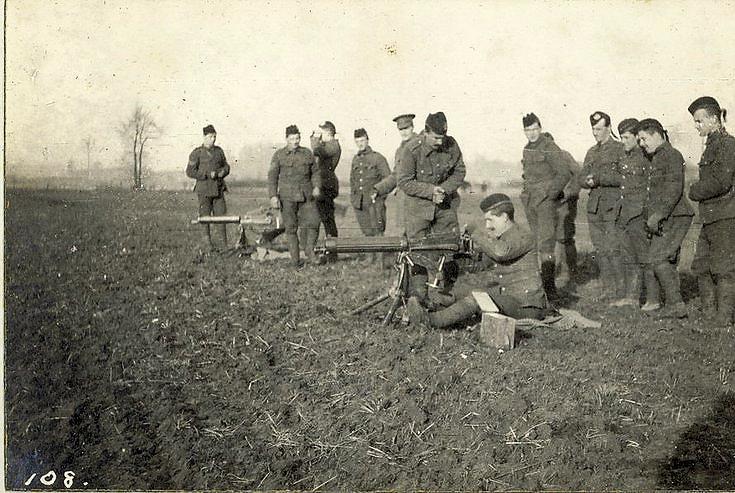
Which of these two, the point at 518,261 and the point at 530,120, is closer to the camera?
the point at 518,261

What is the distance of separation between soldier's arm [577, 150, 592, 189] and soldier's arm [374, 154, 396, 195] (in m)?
2.19

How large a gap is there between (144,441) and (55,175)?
8.61 feet

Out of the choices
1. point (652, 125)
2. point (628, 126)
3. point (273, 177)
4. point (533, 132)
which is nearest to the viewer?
point (652, 125)

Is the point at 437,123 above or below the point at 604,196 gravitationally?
above

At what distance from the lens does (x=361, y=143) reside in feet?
25.8

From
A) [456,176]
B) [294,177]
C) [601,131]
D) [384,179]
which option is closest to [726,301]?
[601,131]

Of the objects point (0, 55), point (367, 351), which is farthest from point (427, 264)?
point (0, 55)

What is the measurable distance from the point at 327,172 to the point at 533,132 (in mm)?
2703

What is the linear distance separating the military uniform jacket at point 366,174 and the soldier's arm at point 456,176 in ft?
5.56

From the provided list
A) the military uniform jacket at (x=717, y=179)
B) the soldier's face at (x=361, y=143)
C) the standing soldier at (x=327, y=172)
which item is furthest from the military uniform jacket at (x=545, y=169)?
the standing soldier at (x=327, y=172)

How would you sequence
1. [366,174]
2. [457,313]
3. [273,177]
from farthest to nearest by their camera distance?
[366,174] < [273,177] < [457,313]

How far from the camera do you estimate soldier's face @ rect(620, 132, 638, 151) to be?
20.6ft

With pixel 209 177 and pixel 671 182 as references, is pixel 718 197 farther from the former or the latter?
pixel 209 177

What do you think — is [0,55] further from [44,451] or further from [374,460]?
[374,460]
